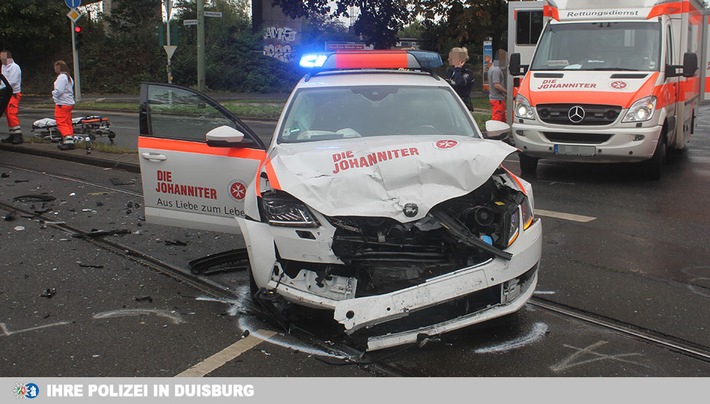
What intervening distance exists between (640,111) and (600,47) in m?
1.46

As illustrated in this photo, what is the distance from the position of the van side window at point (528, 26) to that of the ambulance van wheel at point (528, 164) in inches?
185

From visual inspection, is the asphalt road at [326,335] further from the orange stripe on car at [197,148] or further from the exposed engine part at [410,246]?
the orange stripe on car at [197,148]

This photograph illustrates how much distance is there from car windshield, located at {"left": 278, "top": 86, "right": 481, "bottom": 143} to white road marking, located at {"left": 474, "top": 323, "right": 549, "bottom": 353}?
1668 mm

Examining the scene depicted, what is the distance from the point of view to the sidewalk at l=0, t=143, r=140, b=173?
39.2 feet

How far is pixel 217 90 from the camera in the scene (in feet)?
125

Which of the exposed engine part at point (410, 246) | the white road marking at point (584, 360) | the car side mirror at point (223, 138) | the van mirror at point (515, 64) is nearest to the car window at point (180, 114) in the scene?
the car side mirror at point (223, 138)

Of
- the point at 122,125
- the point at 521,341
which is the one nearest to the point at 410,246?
the point at 521,341

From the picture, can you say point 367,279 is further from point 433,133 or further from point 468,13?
point 468,13

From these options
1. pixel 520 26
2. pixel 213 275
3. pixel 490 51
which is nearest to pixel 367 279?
pixel 213 275

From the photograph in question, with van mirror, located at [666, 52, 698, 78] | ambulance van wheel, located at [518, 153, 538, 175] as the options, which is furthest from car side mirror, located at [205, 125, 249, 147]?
van mirror, located at [666, 52, 698, 78]

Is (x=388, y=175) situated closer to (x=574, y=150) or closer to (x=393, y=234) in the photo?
(x=393, y=234)

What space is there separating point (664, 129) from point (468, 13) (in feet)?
57.4

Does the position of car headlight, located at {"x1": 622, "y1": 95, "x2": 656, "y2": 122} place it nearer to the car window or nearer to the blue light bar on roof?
the blue light bar on roof

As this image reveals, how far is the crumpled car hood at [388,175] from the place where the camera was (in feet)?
14.2
